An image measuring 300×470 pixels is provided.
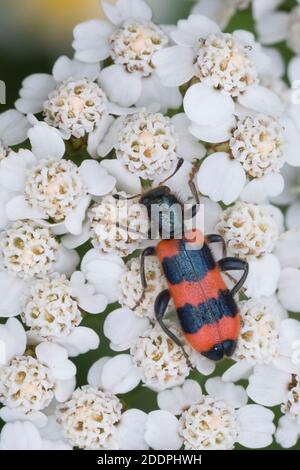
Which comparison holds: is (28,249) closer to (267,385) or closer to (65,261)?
(65,261)

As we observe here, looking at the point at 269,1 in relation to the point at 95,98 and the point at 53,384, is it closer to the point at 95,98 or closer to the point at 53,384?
the point at 95,98

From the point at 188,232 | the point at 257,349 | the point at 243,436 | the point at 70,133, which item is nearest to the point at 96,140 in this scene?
the point at 70,133

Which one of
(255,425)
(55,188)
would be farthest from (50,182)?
(255,425)

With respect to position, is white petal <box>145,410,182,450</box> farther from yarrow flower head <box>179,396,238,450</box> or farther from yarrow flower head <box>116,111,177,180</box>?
yarrow flower head <box>116,111,177,180</box>

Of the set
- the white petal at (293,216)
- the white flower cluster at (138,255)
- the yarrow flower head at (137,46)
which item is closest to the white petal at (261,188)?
the white flower cluster at (138,255)

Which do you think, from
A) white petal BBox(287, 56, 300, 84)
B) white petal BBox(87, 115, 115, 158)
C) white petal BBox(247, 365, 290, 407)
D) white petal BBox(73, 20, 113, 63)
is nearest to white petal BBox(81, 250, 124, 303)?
white petal BBox(87, 115, 115, 158)

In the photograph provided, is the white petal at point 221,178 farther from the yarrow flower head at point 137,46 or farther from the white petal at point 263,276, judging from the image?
the yarrow flower head at point 137,46
